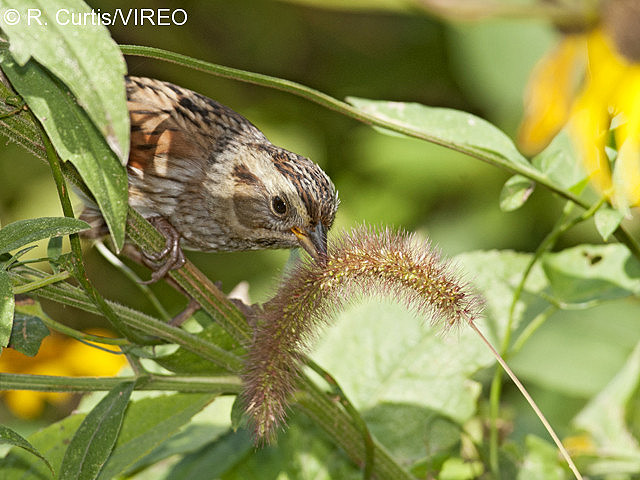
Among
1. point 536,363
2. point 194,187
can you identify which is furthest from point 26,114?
point 536,363

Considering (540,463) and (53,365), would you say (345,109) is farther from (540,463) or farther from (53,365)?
(53,365)

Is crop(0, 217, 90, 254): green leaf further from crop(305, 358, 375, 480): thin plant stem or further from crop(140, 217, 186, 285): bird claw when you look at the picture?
crop(305, 358, 375, 480): thin plant stem

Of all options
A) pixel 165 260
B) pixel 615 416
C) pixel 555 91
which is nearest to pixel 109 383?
pixel 165 260

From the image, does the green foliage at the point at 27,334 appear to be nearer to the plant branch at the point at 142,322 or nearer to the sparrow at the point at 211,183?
the plant branch at the point at 142,322

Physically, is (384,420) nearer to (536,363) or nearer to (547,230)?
(536,363)

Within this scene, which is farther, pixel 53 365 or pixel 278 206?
pixel 53 365
